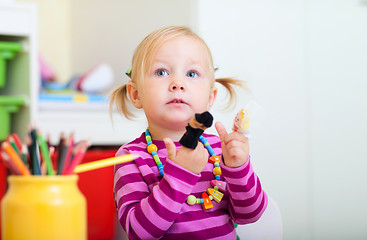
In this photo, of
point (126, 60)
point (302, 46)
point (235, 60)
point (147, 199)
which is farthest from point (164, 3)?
point (147, 199)

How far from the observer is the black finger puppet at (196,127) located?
1.59 ft

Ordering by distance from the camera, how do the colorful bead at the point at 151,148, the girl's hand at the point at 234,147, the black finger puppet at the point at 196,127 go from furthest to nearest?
the colorful bead at the point at 151,148
the girl's hand at the point at 234,147
the black finger puppet at the point at 196,127

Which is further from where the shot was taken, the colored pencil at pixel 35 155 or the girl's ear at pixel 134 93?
the girl's ear at pixel 134 93

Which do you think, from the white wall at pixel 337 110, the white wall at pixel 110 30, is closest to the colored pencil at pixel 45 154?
the white wall at pixel 337 110

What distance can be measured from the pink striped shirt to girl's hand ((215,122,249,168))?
0.02 m

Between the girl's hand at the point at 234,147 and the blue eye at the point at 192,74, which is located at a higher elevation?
the blue eye at the point at 192,74

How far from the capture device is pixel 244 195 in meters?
0.65

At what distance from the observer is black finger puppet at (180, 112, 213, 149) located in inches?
19.1

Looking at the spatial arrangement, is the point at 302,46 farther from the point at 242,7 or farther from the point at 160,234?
the point at 160,234

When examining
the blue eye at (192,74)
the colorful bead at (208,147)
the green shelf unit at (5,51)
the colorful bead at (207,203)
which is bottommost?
the colorful bead at (207,203)

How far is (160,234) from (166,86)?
0.70ft

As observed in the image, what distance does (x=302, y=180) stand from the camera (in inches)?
74.8

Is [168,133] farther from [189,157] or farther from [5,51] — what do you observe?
[5,51]

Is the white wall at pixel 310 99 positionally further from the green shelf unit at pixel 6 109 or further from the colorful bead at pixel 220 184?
the colorful bead at pixel 220 184
